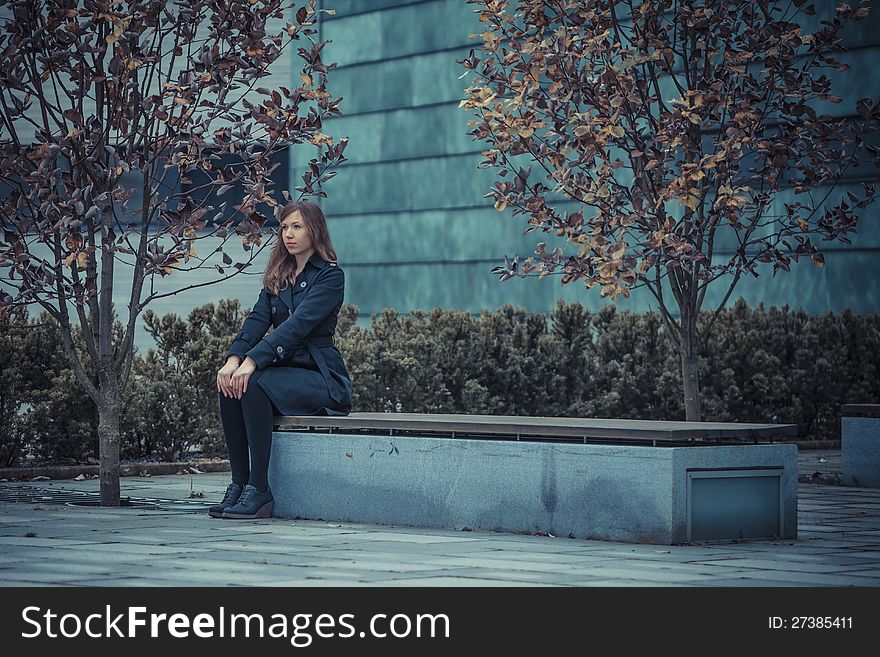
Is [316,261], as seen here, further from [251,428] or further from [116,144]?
[116,144]

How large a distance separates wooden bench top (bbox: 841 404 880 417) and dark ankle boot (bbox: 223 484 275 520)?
490 centimetres

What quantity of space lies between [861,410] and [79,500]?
5997 millimetres

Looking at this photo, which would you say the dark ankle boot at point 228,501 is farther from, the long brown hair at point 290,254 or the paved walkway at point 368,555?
the long brown hair at point 290,254

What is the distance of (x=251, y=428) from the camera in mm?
9750

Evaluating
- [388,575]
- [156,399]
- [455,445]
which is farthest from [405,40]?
[388,575]

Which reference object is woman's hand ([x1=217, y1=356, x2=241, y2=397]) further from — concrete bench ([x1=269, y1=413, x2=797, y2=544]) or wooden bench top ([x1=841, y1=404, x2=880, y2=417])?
wooden bench top ([x1=841, y1=404, x2=880, y2=417])

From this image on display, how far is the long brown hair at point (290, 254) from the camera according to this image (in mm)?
10055

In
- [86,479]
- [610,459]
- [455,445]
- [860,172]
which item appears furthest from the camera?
[860,172]

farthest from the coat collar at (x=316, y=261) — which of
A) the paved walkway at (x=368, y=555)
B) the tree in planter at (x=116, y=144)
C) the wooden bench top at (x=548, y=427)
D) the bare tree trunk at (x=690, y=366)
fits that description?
the bare tree trunk at (x=690, y=366)

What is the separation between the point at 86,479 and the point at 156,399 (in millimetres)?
1401

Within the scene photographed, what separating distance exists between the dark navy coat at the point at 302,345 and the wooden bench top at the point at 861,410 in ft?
14.3

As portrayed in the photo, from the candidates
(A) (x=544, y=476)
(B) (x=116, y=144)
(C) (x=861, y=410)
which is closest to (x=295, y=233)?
(B) (x=116, y=144)

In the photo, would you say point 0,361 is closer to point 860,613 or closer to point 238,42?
point 238,42

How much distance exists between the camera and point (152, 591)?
20.7 feet
